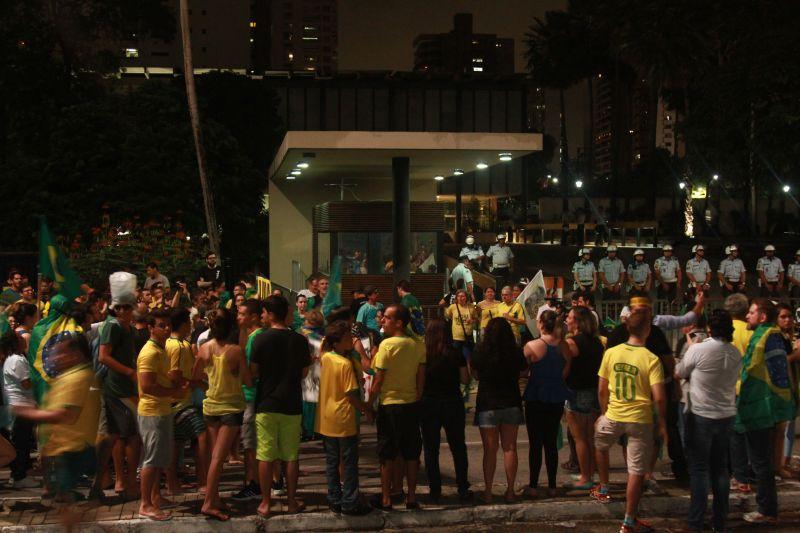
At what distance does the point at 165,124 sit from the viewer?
98.6 ft

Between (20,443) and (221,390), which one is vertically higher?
(221,390)

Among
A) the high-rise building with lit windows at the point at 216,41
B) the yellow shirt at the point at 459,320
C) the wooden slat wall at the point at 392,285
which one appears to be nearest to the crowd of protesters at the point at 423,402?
the yellow shirt at the point at 459,320

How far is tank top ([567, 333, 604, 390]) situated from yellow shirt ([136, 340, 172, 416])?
3.72m

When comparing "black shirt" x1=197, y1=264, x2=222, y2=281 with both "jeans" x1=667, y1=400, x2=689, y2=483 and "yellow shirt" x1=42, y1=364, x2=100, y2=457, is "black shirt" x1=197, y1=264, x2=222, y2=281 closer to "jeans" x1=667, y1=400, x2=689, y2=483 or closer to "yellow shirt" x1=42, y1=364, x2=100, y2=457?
"jeans" x1=667, y1=400, x2=689, y2=483

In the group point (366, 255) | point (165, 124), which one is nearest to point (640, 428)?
point (366, 255)

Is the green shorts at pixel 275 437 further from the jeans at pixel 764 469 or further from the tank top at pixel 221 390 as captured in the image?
the jeans at pixel 764 469

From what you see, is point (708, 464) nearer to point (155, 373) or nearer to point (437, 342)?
point (437, 342)

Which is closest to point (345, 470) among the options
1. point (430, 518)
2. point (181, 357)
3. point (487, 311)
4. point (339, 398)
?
point (339, 398)

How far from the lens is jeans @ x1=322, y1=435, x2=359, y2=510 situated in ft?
25.3

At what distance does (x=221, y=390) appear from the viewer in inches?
310

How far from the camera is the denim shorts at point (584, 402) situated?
8.60 metres

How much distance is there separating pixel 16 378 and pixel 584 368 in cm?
533

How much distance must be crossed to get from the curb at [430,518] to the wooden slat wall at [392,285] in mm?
13805

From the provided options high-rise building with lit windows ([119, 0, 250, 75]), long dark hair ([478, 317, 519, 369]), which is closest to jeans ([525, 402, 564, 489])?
long dark hair ([478, 317, 519, 369])
